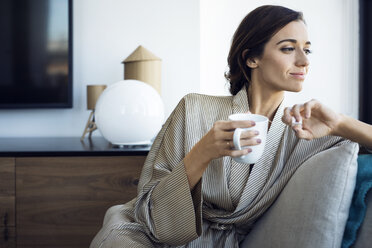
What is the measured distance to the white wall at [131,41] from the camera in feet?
8.02

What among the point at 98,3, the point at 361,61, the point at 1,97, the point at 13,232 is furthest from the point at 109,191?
the point at 361,61

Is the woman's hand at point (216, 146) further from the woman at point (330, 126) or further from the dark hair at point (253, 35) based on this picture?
the dark hair at point (253, 35)

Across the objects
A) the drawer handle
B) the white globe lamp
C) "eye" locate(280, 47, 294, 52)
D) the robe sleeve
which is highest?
"eye" locate(280, 47, 294, 52)

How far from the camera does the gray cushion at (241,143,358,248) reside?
932 mm

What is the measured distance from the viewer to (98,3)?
2.44 metres

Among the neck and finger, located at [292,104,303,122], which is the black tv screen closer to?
the neck

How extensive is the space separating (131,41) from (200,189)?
1527mm

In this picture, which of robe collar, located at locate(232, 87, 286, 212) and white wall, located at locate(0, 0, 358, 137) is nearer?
robe collar, located at locate(232, 87, 286, 212)

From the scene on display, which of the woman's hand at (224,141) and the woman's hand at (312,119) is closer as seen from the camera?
the woman's hand at (224,141)

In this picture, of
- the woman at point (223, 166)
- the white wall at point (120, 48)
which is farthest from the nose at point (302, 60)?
the white wall at point (120, 48)

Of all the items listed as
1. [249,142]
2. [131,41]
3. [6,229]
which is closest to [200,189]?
[249,142]

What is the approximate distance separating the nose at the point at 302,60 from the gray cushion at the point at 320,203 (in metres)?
0.33

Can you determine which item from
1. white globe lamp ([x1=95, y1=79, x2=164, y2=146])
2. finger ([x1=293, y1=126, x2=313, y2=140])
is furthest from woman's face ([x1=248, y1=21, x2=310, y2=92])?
white globe lamp ([x1=95, y1=79, x2=164, y2=146])

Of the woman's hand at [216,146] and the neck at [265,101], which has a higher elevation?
the neck at [265,101]
